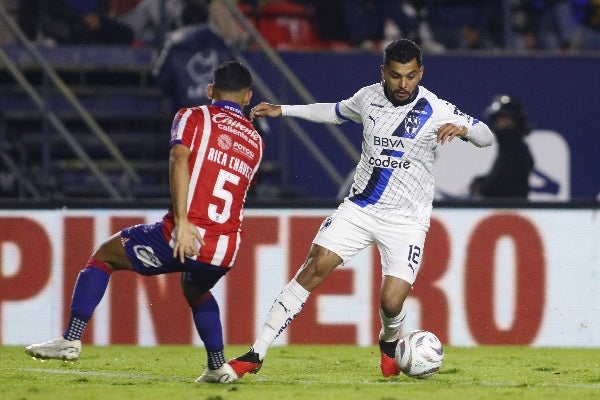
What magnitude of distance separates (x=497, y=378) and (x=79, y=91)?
6801 millimetres

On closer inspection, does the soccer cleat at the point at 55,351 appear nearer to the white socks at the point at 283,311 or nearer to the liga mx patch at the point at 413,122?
the white socks at the point at 283,311

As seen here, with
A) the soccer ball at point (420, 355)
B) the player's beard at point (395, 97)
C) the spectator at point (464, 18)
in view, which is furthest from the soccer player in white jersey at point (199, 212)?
the spectator at point (464, 18)

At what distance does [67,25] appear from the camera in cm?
1420

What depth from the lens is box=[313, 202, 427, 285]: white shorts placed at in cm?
850

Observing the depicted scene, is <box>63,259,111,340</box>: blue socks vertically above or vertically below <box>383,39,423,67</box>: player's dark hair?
below

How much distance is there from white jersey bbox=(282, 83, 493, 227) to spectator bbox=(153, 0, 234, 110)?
188 inches

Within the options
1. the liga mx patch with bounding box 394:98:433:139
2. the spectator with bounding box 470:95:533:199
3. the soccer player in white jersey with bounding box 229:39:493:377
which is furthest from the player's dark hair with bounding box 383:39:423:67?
the spectator with bounding box 470:95:533:199

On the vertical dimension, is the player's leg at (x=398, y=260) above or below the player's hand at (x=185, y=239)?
below

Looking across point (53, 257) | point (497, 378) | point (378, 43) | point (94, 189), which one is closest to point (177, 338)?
point (53, 257)

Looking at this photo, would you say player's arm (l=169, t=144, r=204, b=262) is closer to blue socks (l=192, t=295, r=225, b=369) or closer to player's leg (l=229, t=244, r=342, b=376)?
blue socks (l=192, t=295, r=225, b=369)

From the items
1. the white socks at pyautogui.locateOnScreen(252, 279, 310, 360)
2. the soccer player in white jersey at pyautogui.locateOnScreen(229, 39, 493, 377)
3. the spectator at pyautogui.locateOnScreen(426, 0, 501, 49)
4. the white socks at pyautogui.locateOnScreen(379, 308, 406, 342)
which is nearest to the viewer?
the white socks at pyautogui.locateOnScreen(252, 279, 310, 360)

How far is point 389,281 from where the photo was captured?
853 cm

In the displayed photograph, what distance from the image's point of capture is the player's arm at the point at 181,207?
24.4 ft

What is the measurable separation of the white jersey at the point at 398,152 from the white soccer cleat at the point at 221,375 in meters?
1.30
